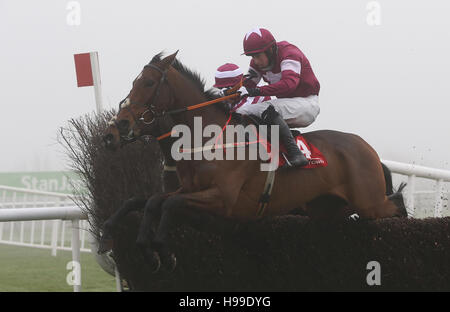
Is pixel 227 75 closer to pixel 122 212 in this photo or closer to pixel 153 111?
pixel 153 111

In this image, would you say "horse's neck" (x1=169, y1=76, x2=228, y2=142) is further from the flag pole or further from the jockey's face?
the flag pole

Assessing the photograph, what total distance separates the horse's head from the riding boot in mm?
666

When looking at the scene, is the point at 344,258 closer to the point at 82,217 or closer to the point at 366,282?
the point at 366,282

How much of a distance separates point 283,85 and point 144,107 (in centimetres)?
90

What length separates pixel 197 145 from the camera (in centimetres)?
426

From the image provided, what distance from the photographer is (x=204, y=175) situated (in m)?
4.20

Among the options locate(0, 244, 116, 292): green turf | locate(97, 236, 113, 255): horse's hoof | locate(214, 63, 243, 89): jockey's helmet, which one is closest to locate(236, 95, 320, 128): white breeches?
locate(214, 63, 243, 89): jockey's helmet

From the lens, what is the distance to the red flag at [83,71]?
570 centimetres

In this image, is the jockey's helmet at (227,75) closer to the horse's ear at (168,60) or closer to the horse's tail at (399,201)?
the horse's ear at (168,60)

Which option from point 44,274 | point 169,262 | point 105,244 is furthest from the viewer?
point 44,274

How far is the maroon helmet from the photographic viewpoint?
450 centimetres

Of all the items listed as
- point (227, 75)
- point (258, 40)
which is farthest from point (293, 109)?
point (227, 75)

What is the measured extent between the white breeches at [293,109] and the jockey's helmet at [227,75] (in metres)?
0.82
